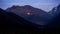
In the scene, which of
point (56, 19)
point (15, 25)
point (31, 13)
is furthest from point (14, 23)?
point (56, 19)

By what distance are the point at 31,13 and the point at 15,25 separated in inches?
10.0

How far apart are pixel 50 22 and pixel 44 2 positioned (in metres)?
0.27

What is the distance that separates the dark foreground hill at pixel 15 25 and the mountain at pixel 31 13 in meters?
0.05

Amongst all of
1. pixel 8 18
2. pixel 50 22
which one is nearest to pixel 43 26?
pixel 50 22

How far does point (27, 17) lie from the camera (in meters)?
2.88

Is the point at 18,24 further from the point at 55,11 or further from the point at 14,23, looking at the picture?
the point at 55,11

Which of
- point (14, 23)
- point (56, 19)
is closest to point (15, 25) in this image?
point (14, 23)

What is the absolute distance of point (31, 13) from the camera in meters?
2.88

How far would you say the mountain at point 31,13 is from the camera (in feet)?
9.43

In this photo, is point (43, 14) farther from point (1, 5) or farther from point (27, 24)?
point (1, 5)

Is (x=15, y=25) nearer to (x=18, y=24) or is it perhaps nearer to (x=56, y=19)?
(x=18, y=24)

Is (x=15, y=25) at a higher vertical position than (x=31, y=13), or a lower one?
lower

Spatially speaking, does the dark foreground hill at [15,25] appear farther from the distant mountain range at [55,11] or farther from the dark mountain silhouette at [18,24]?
the distant mountain range at [55,11]

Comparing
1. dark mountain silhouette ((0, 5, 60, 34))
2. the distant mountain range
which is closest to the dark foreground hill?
dark mountain silhouette ((0, 5, 60, 34))
